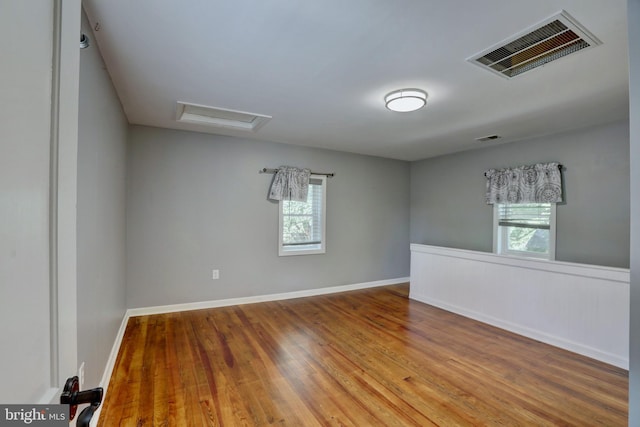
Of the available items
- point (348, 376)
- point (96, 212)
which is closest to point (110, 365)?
point (96, 212)

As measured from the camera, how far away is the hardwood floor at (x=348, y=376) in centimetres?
191

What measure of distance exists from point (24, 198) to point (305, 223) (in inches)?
166

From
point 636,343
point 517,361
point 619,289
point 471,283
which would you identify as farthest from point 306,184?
point 636,343

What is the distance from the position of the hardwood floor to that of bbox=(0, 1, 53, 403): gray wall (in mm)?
1643

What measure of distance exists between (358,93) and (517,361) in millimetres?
2787

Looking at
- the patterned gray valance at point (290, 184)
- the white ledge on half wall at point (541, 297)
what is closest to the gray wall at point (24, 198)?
the patterned gray valance at point (290, 184)

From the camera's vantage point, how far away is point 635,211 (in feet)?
2.59

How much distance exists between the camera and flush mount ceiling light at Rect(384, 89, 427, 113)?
2.48 meters

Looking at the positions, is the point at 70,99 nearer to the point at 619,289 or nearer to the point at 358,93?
the point at 358,93

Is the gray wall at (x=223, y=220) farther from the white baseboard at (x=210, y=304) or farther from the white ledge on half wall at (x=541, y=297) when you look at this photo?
the white ledge on half wall at (x=541, y=297)

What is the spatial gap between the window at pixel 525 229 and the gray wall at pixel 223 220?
2.01 m

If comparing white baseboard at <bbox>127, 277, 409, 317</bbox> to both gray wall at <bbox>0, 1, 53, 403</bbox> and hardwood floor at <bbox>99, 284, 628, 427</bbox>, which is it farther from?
gray wall at <bbox>0, 1, 53, 403</bbox>

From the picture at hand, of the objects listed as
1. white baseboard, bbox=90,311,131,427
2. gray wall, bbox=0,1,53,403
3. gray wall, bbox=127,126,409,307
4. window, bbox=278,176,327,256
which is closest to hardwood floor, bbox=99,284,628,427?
white baseboard, bbox=90,311,131,427

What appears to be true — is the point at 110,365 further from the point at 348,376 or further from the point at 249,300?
Result: the point at 249,300
